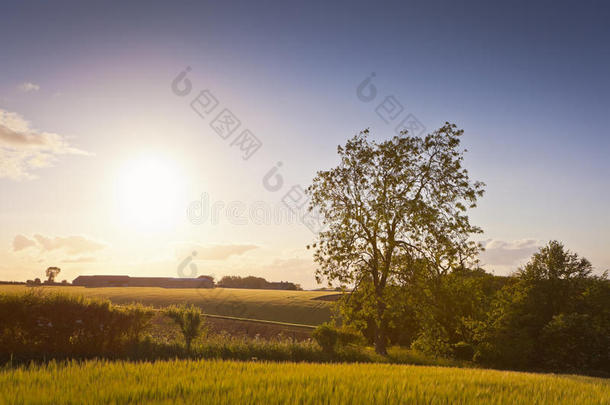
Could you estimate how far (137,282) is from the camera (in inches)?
4771

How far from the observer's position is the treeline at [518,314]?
23.3m

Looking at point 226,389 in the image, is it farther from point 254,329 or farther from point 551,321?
point 254,329

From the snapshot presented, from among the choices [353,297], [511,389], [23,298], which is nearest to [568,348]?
[353,297]

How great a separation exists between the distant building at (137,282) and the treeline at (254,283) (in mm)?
14154

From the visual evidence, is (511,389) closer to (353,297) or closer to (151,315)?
(151,315)

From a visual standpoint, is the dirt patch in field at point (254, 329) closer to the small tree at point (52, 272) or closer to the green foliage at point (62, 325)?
the green foliage at point (62, 325)

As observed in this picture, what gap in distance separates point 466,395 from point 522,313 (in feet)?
71.2

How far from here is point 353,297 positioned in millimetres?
23891

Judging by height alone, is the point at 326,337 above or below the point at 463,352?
above

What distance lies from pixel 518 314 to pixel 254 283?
114 metres

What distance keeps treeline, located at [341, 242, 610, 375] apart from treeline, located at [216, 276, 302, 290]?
4073 inches

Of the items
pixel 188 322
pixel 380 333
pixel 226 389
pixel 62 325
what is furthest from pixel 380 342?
pixel 226 389

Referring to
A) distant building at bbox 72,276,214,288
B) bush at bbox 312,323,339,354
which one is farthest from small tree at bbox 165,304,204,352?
distant building at bbox 72,276,214,288

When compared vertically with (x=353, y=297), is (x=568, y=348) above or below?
below
